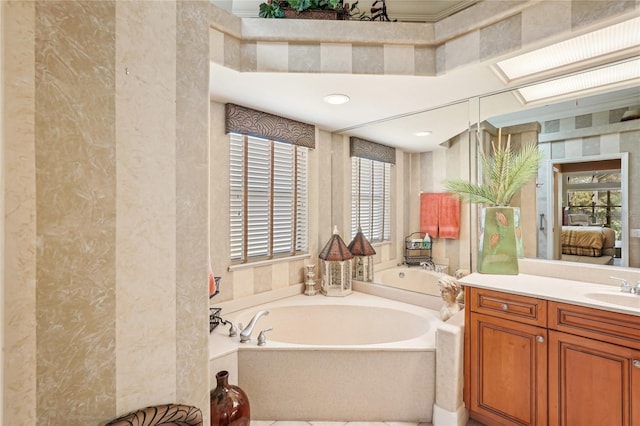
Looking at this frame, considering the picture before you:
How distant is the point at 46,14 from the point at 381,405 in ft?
7.49

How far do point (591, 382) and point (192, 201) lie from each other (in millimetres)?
1985

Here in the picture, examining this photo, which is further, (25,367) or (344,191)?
(344,191)

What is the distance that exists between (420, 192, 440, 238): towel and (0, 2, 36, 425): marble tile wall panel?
2.52 metres

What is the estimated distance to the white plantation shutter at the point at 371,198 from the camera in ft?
9.62

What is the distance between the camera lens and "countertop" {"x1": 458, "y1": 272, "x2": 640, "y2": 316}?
150 cm

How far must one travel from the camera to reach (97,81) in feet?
2.07

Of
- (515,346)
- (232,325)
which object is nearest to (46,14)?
(232,325)

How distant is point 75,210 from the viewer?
1.99 feet

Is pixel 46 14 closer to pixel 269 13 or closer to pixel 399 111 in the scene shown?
pixel 269 13

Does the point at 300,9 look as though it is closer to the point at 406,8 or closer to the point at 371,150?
the point at 406,8

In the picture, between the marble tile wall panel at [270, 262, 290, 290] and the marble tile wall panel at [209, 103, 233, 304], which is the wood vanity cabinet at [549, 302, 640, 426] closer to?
the marble tile wall panel at [270, 262, 290, 290]

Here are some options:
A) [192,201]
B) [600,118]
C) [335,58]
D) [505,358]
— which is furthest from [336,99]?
[505,358]

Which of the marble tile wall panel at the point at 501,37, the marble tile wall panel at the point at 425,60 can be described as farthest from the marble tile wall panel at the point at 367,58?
the marble tile wall panel at the point at 501,37

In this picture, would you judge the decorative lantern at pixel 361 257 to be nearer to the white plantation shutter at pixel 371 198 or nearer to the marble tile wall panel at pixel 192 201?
the white plantation shutter at pixel 371 198
